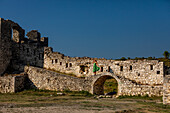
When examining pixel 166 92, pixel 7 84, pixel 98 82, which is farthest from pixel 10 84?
pixel 166 92

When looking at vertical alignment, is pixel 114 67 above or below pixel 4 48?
below

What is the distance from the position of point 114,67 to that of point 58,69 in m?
10.7

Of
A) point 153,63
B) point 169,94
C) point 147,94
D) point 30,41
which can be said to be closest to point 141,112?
point 169,94

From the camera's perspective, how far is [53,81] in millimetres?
35344

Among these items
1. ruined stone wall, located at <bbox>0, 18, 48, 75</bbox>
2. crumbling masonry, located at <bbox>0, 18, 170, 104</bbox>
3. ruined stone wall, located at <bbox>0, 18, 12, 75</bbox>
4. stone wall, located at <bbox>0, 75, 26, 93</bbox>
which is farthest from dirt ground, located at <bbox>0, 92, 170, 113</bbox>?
ruined stone wall, located at <bbox>0, 18, 48, 75</bbox>

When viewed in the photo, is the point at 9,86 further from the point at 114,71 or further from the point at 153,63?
the point at 153,63

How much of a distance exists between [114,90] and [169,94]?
1812 centimetres

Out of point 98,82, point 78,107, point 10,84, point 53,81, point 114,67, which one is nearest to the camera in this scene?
point 78,107

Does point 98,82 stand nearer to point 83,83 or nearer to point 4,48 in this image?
point 83,83

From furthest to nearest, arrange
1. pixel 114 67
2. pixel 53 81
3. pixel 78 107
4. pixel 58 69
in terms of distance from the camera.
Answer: pixel 58 69
pixel 53 81
pixel 114 67
pixel 78 107

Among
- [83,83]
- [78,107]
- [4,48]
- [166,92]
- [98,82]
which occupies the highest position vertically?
[4,48]

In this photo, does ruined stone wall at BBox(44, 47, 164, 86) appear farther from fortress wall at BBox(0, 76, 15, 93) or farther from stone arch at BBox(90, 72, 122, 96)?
fortress wall at BBox(0, 76, 15, 93)

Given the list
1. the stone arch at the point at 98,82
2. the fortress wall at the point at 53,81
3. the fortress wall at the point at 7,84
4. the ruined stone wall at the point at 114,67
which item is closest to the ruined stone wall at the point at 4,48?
the fortress wall at the point at 7,84

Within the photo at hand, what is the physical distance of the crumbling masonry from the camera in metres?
31.1
